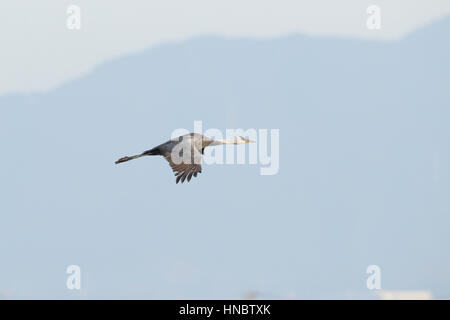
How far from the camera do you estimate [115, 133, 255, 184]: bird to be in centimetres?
2696

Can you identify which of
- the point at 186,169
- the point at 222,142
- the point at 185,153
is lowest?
the point at 186,169

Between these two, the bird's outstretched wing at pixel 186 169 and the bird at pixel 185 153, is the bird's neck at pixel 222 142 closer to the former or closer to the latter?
the bird at pixel 185 153

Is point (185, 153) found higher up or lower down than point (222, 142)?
lower down

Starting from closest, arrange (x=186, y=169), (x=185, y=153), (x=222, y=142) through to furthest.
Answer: (x=186, y=169), (x=185, y=153), (x=222, y=142)

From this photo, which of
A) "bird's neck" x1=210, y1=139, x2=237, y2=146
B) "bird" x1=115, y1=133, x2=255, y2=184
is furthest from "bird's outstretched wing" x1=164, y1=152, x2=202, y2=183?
"bird's neck" x1=210, y1=139, x2=237, y2=146

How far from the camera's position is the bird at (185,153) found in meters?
27.0

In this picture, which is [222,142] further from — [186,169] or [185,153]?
[186,169]

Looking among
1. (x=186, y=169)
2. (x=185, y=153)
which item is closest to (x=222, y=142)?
(x=185, y=153)

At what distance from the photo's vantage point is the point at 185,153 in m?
27.6

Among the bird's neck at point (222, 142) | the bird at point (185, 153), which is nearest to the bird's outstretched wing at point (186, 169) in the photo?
the bird at point (185, 153)

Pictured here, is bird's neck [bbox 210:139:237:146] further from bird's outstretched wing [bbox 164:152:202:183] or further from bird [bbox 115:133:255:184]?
bird's outstretched wing [bbox 164:152:202:183]

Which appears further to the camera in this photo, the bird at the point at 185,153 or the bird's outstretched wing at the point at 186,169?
the bird at the point at 185,153

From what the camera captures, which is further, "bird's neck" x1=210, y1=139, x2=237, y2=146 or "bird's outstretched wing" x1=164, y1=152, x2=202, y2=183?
"bird's neck" x1=210, y1=139, x2=237, y2=146
